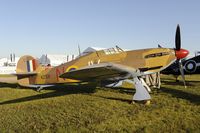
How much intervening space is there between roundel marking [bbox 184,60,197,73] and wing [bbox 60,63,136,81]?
758cm

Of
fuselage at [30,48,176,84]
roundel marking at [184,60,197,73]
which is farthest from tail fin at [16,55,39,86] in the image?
roundel marking at [184,60,197,73]

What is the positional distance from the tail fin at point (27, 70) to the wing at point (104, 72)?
173 inches

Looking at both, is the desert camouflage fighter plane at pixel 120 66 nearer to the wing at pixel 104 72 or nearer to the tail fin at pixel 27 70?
the wing at pixel 104 72

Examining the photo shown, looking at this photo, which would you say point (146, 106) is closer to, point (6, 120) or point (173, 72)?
point (6, 120)

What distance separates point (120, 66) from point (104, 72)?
73 centimetres

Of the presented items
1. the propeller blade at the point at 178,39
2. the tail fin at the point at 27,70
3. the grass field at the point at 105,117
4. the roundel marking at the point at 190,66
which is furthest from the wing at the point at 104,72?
the roundel marking at the point at 190,66

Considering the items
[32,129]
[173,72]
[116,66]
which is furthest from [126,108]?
[173,72]

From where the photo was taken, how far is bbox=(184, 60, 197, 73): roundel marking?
48.8 feet

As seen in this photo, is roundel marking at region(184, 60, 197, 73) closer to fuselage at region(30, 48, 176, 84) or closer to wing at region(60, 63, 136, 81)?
fuselage at region(30, 48, 176, 84)

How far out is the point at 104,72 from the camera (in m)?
8.84

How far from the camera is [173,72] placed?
51.2ft

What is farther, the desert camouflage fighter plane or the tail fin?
the tail fin

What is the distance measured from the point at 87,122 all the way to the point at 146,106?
270cm

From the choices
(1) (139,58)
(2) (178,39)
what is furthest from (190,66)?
(1) (139,58)
